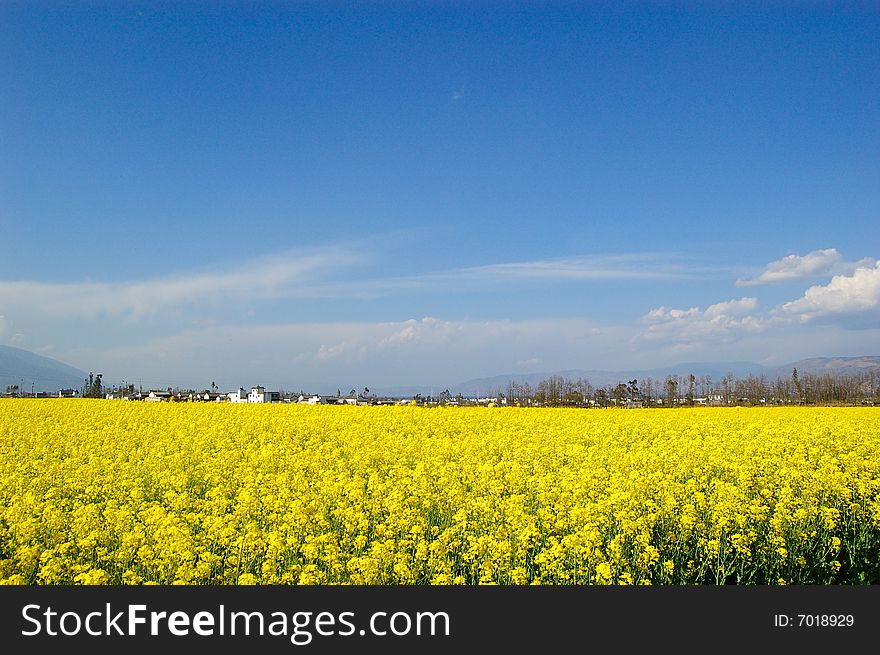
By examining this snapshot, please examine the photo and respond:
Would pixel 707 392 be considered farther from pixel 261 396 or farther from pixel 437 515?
pixel 437 515

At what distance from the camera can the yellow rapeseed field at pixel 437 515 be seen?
7129mm

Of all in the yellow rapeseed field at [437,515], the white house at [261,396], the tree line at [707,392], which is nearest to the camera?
the yellow rapeseed field at [437,515]

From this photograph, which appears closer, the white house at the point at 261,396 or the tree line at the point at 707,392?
the white house at the point at 261,396

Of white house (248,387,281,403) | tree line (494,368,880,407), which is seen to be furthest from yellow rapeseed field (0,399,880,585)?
tree line (494,368,880,407)

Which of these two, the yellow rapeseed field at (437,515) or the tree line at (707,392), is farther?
the tree line at (707,392)

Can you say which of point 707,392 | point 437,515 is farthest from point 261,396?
point 707,392

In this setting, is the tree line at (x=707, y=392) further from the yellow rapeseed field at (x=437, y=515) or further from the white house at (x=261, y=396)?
the yellow rapeseed field at (x=437, y=515)

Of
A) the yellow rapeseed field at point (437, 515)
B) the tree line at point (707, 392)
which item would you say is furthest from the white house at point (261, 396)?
the yellow rapeseed field at point (437, 515)

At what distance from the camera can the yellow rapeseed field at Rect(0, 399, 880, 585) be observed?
A: 7.13m

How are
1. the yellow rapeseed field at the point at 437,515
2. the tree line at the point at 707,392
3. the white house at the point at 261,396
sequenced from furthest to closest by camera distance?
the tree line at the point at 707,392 < the white house at the point at 261,396 < the yellow rapeseed field at the point at 437,515

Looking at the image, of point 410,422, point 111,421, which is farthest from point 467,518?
point 111,421

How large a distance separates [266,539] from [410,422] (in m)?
15.4

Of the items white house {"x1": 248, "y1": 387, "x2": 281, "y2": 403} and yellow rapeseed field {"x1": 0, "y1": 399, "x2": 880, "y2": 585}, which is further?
white house {"x1": 248, "y1": 387, "x2": 281, "y2": 403}

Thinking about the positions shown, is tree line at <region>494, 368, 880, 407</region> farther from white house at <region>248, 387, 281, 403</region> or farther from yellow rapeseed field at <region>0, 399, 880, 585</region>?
yellow rapeseed field at <region>0, 399, 880, 585</region>
